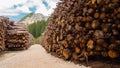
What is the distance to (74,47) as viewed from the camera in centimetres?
527

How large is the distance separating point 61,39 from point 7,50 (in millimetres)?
5898

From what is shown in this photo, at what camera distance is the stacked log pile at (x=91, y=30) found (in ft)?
14.2

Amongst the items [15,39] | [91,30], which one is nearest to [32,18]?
[15,39]

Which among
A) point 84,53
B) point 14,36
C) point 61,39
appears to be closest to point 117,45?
point 84,53

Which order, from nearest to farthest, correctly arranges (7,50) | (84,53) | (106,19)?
(106,19)
(84,53)
(7,50)

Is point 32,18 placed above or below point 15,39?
below

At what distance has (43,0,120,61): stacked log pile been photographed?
14.2 feet

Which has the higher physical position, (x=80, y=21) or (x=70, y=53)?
(x=80, y=21)

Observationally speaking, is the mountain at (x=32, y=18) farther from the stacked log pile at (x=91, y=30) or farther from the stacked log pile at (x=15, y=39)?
the stacked log pile at (x=91, y=30)

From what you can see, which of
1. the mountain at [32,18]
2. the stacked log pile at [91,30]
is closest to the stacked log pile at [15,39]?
the stacked log pile at [91,30]

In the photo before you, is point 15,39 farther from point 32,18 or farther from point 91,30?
point 32,18

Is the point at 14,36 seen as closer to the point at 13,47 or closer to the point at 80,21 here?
the point at 13,47

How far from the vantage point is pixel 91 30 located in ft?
15.3

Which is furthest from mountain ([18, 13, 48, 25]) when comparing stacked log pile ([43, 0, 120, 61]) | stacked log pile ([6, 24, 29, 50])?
stacked log pile ([43, 0, 120, 61])
